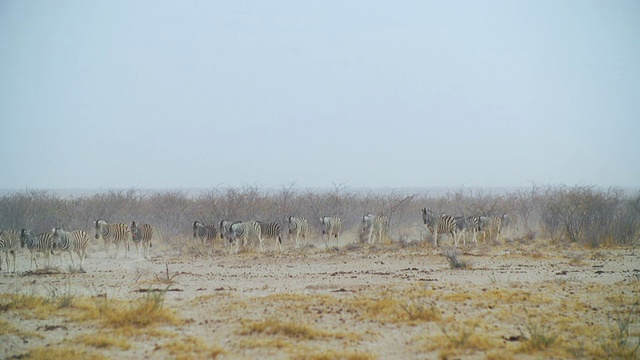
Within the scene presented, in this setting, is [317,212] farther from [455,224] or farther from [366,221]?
[455,224]

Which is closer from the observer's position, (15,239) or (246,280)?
(246,280)

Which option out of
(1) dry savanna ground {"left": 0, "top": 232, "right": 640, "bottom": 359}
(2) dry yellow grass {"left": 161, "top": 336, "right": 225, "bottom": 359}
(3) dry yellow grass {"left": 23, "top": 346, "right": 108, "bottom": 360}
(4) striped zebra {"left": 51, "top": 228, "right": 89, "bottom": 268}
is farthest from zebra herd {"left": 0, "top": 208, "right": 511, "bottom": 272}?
(2) dry yellow grass {"left": 161, "top": 336, "right": 225, "bottom": 359}

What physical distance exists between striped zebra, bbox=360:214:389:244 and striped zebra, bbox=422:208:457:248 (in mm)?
2537

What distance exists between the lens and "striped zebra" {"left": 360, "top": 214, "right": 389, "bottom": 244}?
82.5 feet

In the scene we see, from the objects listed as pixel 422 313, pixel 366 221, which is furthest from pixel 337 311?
pixel 366 221

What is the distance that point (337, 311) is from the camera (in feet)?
35.2

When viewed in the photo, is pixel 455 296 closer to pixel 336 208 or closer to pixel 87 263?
pixel 87 263

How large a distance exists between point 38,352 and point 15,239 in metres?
12.0

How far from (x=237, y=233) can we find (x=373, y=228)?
260 inches

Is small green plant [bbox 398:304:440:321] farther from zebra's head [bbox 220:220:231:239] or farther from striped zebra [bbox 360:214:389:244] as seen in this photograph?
striped zebra [bbox 360:214:389:244]

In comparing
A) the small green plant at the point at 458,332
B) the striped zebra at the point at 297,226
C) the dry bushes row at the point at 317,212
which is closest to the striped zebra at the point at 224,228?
the striped zebra at the point at 297,226

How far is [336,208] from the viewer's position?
106 feet

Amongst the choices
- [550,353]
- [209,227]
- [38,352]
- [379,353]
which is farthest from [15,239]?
[550,353]

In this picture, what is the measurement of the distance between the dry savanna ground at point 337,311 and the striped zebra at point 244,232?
14.9 feet
